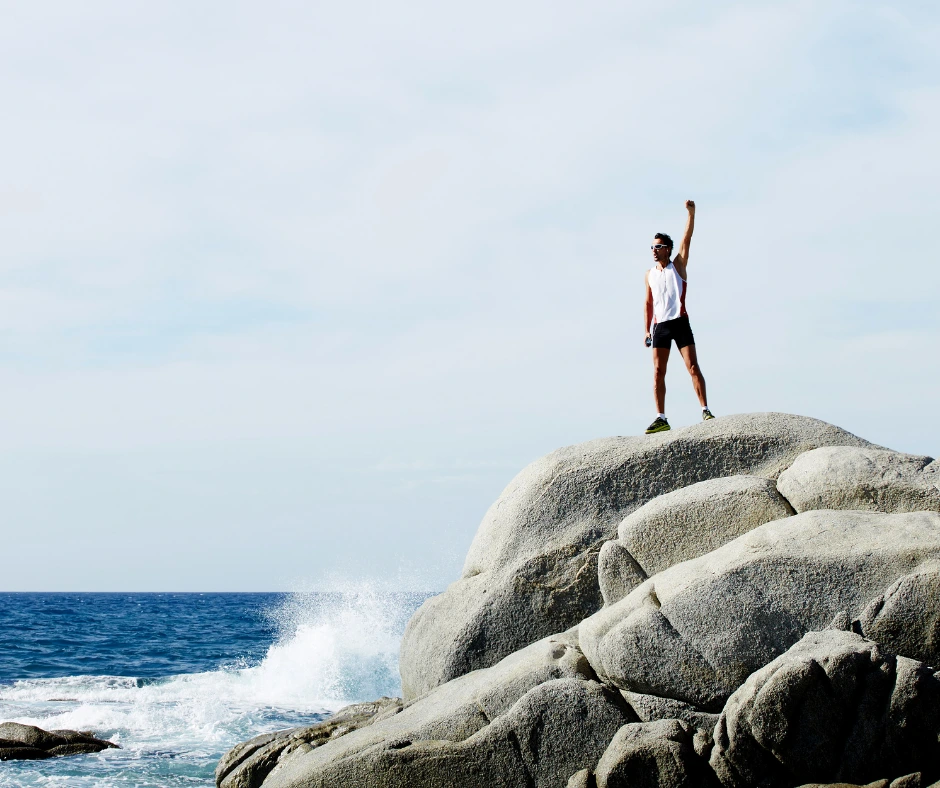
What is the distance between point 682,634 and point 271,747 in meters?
4.27

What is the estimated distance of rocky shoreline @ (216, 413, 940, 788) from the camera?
6.30 meters

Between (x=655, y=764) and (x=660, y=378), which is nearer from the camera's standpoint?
(x=655, y=764)

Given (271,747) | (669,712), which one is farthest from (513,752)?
(271,747)

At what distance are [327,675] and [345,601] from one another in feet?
6.70

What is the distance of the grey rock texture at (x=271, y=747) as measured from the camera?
29.6ft

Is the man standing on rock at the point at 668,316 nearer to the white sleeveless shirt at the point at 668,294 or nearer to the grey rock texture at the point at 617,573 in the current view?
the white sleeveless shirt at the point at 668,294

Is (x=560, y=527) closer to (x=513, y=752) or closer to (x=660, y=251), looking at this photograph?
(x=513, y=752)

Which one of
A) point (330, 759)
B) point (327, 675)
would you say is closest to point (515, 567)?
point (330, 759)

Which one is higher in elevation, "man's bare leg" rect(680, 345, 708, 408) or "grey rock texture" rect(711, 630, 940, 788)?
"man's bare leg" rect(680, 345, 708, 408)

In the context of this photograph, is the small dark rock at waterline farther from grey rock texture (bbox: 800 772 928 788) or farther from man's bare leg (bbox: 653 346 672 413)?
grey rock texture (bbox: 800 772 928 788)

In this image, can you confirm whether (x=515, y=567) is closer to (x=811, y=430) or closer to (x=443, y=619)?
(x=443, y=619)

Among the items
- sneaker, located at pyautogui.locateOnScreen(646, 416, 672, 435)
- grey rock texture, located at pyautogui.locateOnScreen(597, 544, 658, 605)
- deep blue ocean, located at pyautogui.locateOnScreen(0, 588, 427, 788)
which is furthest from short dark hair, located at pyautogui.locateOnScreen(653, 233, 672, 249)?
deep blue ocean, located at pyautogui.locateOnScreen(0, 588, 427, 788)

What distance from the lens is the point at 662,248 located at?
36.5 feet

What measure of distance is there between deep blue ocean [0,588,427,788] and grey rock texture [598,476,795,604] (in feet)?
18.0
